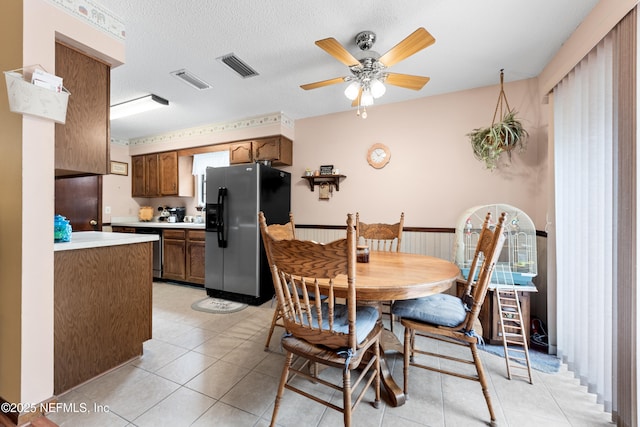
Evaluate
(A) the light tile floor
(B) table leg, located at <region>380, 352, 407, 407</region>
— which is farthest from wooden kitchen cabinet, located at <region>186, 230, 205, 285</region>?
(B) table leg, located at <region>380, 352, 407, 407</region>

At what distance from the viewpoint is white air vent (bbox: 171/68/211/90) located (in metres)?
2.51

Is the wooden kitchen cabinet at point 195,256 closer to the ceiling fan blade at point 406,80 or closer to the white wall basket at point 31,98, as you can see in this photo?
the white wall basket at point 31,98

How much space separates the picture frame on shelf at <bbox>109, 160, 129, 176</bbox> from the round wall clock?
4668 mm

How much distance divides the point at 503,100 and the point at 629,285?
214cm

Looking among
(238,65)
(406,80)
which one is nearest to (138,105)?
(238,65)

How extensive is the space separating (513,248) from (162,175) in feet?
17.1

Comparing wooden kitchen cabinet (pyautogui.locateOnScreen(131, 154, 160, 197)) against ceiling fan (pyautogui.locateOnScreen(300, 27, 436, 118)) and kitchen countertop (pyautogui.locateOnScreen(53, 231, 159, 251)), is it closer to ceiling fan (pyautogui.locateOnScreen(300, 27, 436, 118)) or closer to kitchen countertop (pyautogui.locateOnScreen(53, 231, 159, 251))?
kitchen countertop (pyautogui.locateOnScreen(53, 231, 159, 251))

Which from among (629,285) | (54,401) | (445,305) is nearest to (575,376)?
(629,285)

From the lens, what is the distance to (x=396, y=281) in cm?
125

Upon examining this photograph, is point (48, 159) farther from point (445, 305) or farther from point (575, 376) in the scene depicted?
point (575, 376)

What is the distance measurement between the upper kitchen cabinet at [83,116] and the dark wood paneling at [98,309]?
1.92ft

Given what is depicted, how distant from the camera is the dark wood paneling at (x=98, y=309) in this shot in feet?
4.86

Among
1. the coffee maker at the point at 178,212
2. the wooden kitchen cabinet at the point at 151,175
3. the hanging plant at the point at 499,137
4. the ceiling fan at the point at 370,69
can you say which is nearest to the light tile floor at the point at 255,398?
the hanging plant at the point at 499,137

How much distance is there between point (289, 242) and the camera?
3.58 feet
